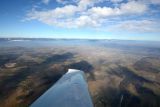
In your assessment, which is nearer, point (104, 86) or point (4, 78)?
point (104, 86)

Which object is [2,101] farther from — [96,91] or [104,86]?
[104,86]

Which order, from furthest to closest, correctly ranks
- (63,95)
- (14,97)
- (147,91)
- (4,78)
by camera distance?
1. (4,78)
2. (147,91)
3. (14,97)
4. (63,95)

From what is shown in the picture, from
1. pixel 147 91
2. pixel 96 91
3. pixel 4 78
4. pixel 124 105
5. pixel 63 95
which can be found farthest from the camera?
pixel 4 78

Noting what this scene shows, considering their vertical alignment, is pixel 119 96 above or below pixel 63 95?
below

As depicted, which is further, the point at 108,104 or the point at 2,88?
the point at 2,88

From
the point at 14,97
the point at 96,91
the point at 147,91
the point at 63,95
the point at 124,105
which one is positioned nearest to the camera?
the point at 63,95

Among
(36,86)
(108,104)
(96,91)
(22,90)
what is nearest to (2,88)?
(22,90)

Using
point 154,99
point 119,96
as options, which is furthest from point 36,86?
point 154,99

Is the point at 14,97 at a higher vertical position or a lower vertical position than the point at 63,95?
lower

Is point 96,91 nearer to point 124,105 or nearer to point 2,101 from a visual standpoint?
point 124,105
